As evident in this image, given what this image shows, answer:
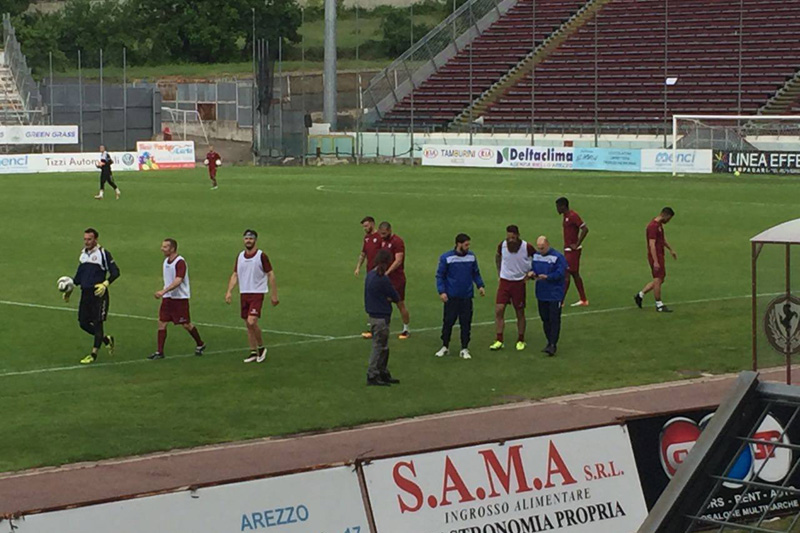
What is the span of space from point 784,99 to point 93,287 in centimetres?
5558

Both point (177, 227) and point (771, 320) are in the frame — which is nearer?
point (771, 320)

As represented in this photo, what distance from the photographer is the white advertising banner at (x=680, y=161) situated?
60.6m

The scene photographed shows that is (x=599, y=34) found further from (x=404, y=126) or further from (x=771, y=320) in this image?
(x=771, y=320)

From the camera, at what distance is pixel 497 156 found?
68125mm

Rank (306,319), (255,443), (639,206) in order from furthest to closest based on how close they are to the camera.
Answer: (639,206)
(306,319)
(255,443)

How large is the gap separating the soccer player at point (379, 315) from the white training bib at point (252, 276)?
2.07 m

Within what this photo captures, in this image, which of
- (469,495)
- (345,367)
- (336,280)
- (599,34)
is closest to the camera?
(469,495)

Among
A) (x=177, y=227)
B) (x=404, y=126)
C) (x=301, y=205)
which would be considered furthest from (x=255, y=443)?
(x=404, y=126)

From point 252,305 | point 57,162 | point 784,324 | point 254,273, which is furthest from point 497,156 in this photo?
point 784,324

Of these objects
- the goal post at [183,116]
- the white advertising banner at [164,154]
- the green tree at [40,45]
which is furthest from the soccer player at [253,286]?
the green tree at [40,45]

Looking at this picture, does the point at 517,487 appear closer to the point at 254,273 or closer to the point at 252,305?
the point at 252,305

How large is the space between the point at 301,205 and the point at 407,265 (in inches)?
586

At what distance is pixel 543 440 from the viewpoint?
11.4 m

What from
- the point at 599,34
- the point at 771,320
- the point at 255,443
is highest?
the point at 599,34
